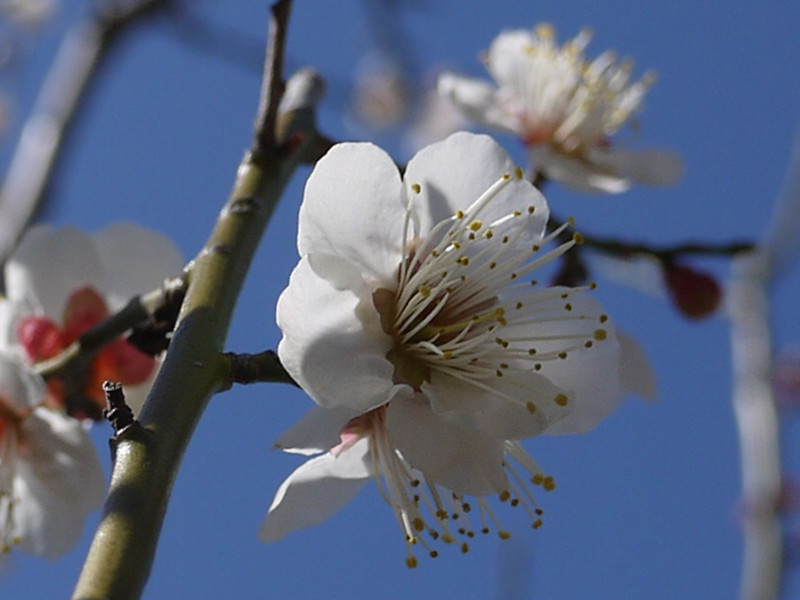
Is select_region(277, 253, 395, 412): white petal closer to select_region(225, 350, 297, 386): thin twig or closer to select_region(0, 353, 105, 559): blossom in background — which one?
select_region(225, 350, 297, 386): thin twig

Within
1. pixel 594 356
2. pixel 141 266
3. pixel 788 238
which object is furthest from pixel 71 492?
pixel 788 238

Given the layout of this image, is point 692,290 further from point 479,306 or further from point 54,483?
point 54,483

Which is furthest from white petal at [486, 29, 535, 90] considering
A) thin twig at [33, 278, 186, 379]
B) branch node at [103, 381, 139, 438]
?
branch node at [103, 381, 139, 438]

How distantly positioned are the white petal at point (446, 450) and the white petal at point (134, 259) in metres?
0.55

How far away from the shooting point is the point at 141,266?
1327mm

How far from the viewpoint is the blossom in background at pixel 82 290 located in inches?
46.4

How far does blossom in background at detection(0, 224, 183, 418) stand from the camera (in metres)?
1.18

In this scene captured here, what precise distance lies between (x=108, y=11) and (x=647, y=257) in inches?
68.0

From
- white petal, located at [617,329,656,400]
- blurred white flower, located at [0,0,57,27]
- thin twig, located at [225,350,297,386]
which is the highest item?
blurred white flower, located at [0,0,57,27]

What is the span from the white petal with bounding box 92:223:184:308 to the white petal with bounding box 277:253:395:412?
52 centimetres

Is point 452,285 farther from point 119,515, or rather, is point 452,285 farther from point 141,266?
point 141,266

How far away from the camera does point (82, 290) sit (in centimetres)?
129

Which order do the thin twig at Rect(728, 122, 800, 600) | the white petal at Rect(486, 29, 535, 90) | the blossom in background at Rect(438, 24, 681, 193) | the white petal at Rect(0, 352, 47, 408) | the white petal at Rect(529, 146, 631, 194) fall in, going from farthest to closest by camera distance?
the thin twig at Rect(728, 122, 800, 600), the white petal at Rect(486, 29, 535, 90), the blossom in background at Rect(438, 24, 681, 193), the white petal at Rect(529, 146, 631, 194), the white petal at Rect(0, 352, 47, 408)

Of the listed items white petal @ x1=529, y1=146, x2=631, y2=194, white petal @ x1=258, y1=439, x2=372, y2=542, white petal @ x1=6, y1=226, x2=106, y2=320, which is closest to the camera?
white petal @ x1=258, y1=439, x2=372, y2=542
